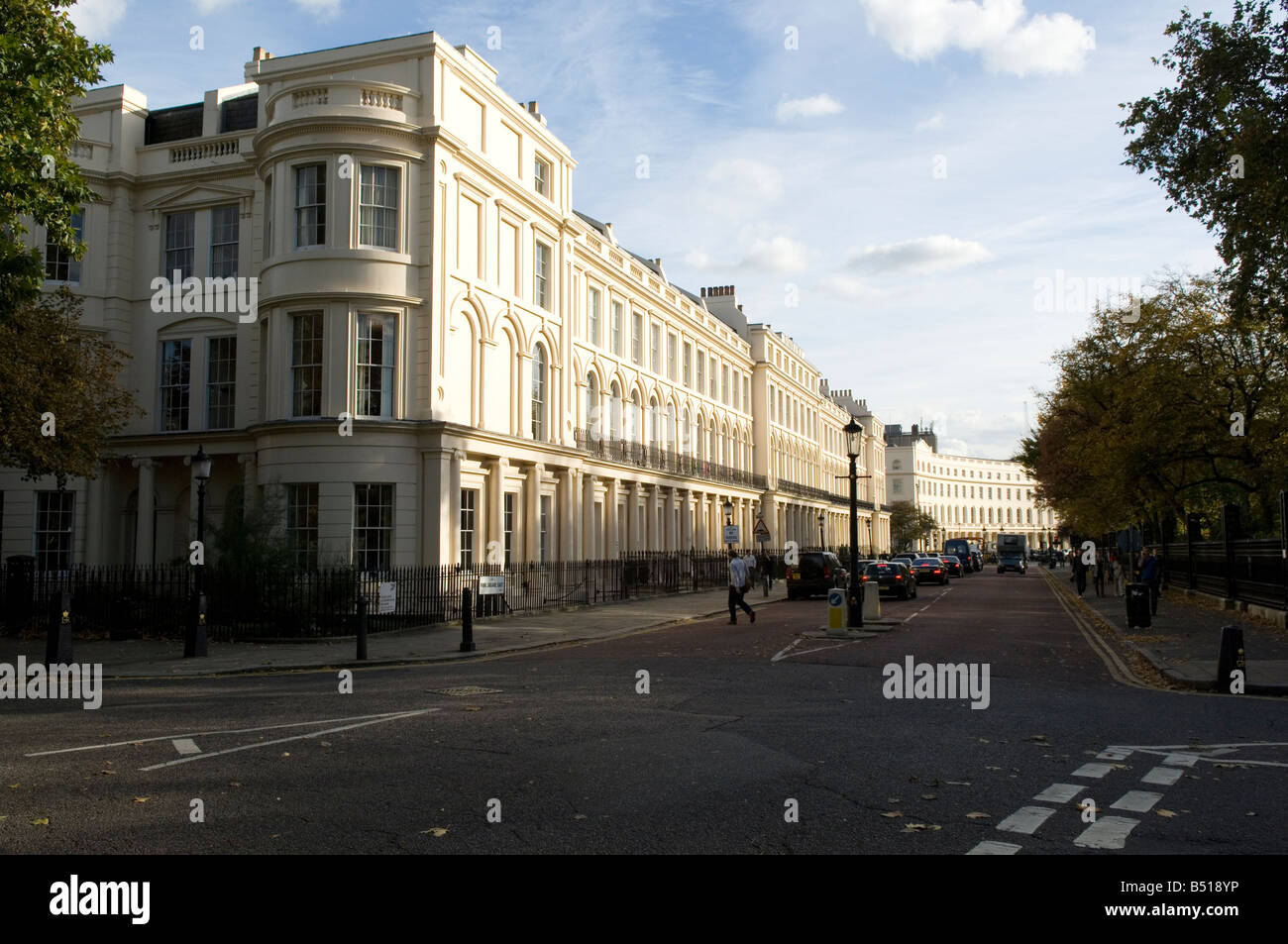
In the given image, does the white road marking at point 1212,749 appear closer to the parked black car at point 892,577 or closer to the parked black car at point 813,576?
the parked black car at point 892,577

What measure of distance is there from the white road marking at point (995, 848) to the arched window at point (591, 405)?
3537 centimetres

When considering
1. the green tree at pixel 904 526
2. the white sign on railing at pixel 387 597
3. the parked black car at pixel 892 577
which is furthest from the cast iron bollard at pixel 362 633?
the green tree at pixel 904 526

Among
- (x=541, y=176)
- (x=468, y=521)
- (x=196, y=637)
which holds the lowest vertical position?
(x=196, y=637)

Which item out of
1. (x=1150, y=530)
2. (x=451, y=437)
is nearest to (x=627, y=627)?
(x=451, y=437)

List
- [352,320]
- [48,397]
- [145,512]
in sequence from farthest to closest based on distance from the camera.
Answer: [145,512] < [352,320] < [48,397]

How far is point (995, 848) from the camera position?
5574mm

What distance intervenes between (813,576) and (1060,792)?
3106cm

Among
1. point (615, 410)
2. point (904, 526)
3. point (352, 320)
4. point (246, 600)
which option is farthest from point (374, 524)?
point (904, 526)

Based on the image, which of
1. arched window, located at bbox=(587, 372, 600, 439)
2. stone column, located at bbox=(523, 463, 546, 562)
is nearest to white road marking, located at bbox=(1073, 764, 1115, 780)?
stone column, located at bbox=(523, 463, 546, 562)

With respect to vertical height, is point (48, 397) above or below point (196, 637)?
above

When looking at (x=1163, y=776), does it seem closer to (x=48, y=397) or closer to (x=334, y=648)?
(x=334, y=648)

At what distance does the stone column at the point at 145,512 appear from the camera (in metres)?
30.4

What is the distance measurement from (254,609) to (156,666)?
4.45 m
